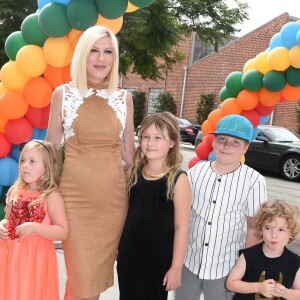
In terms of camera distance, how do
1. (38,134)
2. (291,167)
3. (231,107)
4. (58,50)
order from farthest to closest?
(291,167) → (231,107) → (38,134) → (58,50)

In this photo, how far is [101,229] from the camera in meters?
2.21

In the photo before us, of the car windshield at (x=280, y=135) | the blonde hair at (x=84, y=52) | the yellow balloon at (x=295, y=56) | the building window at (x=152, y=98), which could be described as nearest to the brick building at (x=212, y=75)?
the building window at (x=152, y=98)

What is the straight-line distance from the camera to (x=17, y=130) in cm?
377

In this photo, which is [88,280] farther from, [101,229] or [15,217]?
[15,217]

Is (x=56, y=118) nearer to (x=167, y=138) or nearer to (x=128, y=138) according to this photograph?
(x=128, y=138)

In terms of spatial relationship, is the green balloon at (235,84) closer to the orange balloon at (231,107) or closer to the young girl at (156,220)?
the orange balloon at (231,107)

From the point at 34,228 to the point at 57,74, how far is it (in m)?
1.94

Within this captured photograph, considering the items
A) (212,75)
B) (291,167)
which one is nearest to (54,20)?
(291,167)

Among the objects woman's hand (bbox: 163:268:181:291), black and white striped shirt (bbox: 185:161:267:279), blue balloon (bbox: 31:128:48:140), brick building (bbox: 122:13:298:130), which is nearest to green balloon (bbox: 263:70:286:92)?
black and white striped shirt (bbox: 185:161:267:279)

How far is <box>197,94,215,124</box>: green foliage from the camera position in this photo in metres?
19.6

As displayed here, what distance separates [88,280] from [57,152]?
2.38 ft

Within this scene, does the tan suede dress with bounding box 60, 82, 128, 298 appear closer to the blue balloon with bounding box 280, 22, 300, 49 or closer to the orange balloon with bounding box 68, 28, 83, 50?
the orange balloon with bounding box 68, 28, 83, 50


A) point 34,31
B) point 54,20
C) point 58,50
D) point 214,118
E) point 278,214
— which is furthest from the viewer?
point 214,118

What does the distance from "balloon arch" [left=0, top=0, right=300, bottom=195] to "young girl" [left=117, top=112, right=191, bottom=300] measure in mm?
1557
